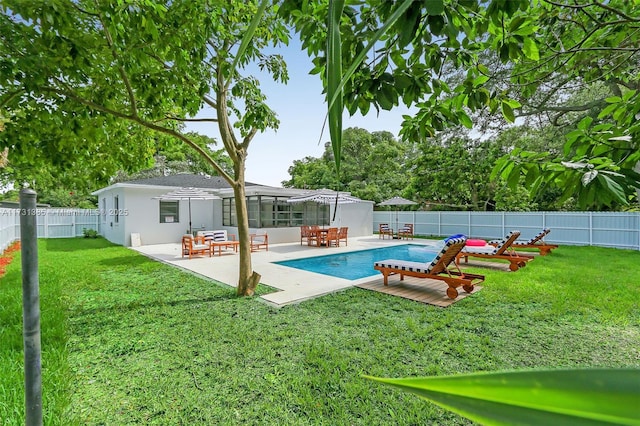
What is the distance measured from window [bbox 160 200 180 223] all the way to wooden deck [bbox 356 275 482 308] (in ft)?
42.1

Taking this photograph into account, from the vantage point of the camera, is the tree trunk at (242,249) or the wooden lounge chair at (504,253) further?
the wooden lounge chair at (504,253)

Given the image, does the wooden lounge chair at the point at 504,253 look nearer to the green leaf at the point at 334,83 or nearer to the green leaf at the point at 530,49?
the green leaf at the point at 530,49

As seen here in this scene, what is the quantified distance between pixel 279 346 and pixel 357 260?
834 cm

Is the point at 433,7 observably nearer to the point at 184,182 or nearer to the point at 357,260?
the point at 357,260

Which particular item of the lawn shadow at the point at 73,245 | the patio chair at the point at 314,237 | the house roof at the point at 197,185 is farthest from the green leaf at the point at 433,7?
the lawn shadow at the point at 73,245

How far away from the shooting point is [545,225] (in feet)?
53.0

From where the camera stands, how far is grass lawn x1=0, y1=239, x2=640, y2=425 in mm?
3027

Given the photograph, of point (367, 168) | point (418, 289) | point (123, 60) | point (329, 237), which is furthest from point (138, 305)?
point (367, 168)

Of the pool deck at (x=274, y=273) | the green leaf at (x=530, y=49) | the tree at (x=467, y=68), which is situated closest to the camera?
the tree at (x=467, y=68)

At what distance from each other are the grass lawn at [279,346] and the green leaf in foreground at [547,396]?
1743 millimetres

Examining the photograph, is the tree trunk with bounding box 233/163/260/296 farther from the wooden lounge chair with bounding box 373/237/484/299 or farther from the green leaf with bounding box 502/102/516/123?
the green leaf with bounding box 502/102/516/123

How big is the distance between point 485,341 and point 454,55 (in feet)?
12.6

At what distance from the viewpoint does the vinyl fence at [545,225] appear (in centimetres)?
1391

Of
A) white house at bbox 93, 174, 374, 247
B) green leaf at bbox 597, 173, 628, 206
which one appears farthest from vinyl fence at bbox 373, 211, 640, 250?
green leaf at bbox 597, 173, 628, 206
